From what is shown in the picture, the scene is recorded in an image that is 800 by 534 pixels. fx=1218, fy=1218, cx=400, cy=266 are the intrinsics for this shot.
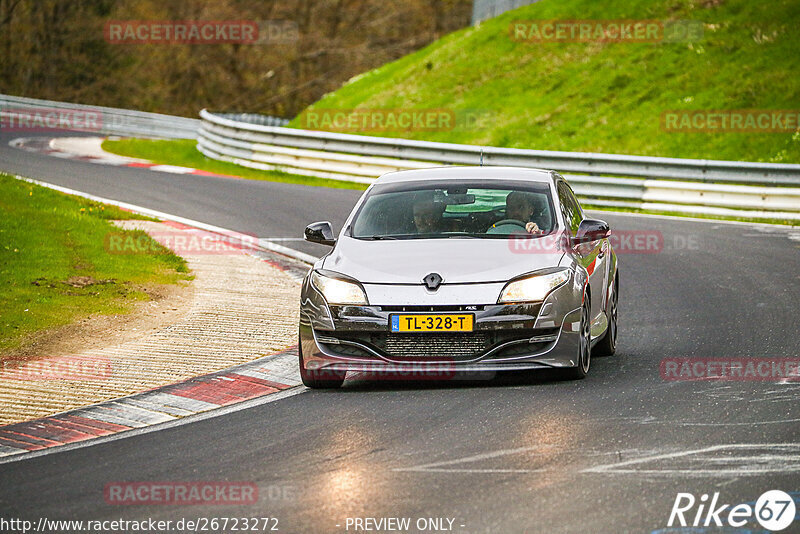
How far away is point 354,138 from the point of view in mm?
25953

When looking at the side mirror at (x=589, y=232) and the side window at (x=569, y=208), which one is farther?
the side window at (x=569, y=208)

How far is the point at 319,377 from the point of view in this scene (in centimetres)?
889

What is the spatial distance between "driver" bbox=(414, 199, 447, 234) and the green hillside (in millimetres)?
15284

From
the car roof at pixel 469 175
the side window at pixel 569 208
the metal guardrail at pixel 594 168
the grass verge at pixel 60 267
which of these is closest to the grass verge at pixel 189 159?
the metal guardrail at pixel 594 168

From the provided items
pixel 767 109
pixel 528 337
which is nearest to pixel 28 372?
pixel 528 337

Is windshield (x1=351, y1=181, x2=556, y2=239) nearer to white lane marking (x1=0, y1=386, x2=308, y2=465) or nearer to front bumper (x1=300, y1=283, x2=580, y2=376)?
front bumper (x1=300, y1=283, x2=580, y2=376)

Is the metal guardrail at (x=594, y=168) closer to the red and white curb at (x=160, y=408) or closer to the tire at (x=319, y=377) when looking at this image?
the red and white curb at (x=160, y=408)

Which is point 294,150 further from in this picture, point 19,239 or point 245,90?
A: point 245,90

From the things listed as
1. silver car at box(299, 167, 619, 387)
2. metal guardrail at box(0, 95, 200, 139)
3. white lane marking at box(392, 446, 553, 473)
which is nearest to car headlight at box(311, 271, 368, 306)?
silver car at box(299, 167, 619, 387)

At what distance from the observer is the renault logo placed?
8.46 metres

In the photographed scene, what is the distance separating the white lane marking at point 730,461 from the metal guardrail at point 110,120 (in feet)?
112

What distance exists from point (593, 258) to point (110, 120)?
33593 millimetres

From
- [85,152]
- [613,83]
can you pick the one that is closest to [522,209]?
[613,83]

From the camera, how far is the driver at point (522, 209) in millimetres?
9555
